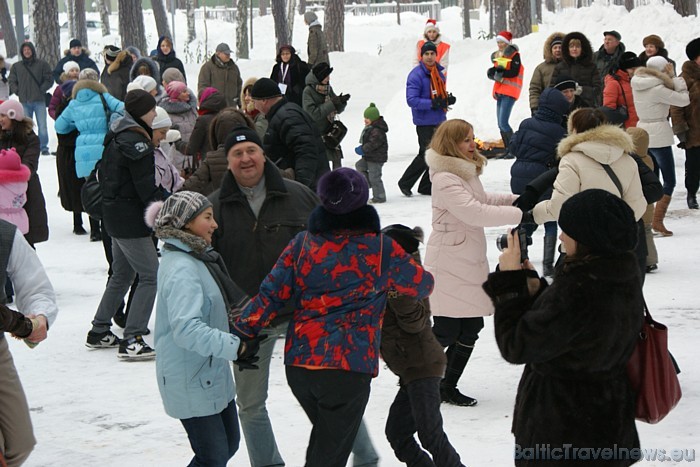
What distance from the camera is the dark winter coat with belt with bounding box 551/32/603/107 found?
13.2 m

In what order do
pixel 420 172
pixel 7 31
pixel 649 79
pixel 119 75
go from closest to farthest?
1. pixel 649 79
2. pixel 420 172
3. pixel 119 75
4. pixel 7 31

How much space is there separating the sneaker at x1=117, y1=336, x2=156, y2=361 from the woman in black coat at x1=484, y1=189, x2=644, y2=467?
4545 millimetres

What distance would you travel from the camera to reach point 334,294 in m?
4.42

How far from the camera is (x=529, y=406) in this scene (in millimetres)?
4090

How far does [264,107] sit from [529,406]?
5.18 m

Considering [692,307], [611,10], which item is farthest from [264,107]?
[611,10]

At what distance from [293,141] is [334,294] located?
431 cm

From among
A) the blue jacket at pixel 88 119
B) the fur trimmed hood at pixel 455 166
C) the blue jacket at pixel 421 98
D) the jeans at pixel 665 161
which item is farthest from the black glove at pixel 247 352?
the blue jacket at pixel 421 98

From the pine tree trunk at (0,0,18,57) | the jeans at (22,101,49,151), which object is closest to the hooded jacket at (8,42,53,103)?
the jeans at (22,101,49,151)

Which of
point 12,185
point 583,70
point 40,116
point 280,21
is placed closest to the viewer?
point 12,185

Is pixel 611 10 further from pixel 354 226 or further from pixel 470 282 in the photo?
pixel 354 226

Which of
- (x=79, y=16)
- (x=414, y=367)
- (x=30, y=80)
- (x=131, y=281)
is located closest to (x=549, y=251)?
(x=131, y=281)

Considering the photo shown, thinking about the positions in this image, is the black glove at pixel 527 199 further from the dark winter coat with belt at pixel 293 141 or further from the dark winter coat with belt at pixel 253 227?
the dark winter coat with belt at pixel 293 141

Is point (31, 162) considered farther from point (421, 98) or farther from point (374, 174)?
point (421, 98)
